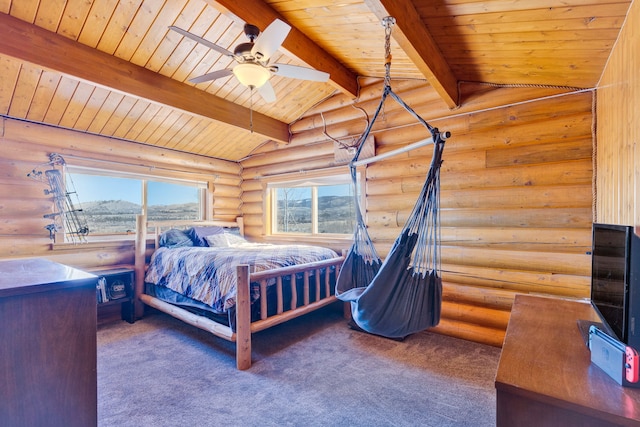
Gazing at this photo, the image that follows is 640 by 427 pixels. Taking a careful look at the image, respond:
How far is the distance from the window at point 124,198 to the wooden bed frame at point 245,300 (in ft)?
0.95

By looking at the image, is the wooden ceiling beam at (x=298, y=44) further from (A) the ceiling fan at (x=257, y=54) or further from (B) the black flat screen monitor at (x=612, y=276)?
(B) the black flat screen monitor at (x=612, y=276)

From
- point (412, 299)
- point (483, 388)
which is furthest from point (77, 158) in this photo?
point (483, 388)

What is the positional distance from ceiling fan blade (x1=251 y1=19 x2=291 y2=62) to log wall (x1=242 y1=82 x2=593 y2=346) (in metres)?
1.96

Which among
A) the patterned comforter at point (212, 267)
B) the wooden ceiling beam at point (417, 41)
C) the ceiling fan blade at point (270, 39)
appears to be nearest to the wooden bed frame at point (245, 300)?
the patterned comforter at point (212, 267)

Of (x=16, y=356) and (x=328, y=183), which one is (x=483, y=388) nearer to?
(x=16, y=356)

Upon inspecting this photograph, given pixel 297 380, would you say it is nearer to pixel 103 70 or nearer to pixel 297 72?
pixel 297 72

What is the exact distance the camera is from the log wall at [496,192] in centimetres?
256

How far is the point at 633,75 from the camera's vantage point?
142cm

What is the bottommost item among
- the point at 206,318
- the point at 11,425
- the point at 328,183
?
the point at 206,318

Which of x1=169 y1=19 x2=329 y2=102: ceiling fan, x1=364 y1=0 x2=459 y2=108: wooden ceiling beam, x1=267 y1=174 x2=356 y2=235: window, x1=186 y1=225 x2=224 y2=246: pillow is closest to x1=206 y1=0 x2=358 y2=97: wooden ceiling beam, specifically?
x1=169 y1=19 x2=329 y2=102: ceiling fan

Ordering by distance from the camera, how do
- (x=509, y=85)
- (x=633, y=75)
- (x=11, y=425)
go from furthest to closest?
(x=509, y=85) → (x=633, y=75) → (x=11, y=425)

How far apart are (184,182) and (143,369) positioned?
281cm

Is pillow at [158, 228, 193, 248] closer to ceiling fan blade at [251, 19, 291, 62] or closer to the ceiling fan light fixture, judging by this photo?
the ceiling fan light fixture

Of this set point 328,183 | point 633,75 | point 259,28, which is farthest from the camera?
point 328,183
